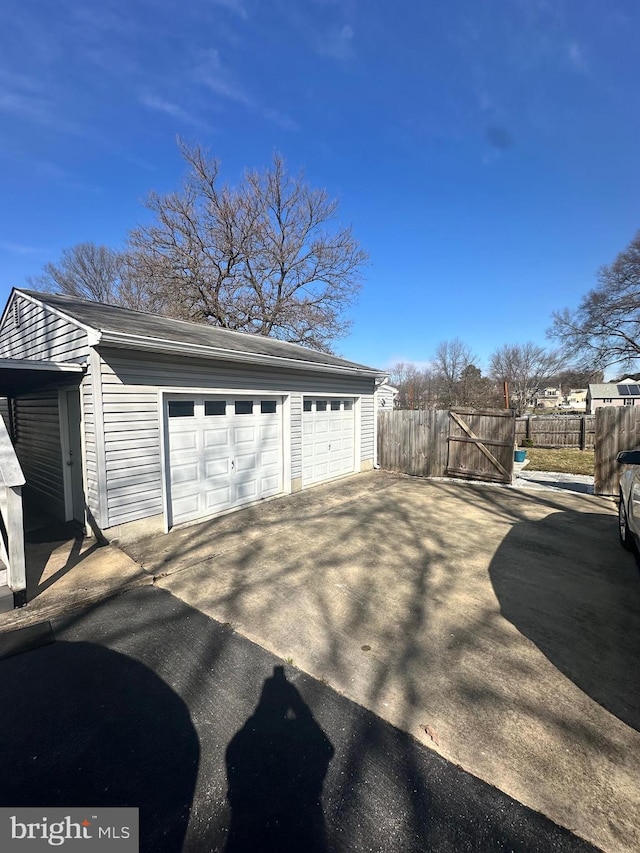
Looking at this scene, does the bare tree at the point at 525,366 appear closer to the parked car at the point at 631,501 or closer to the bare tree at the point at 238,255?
the bare tree at the point at 238,255

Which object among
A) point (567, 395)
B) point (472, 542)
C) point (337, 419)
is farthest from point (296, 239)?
point (567, 395)

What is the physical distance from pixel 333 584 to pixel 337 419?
6.08 meters

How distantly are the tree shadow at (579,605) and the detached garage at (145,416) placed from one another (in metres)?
4.50

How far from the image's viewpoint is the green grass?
1097cm

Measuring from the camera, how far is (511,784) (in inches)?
72.6

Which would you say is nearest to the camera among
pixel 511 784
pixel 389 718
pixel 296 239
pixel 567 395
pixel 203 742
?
pixel 511 784

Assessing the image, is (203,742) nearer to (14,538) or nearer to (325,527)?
A: (14,538)

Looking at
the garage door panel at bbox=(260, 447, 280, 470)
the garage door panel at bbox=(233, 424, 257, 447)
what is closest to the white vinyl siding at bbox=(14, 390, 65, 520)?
the garage door panel at bbox=(233, 424, 257, 447)

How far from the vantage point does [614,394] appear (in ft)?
117

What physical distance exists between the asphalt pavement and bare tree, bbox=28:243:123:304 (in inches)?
992

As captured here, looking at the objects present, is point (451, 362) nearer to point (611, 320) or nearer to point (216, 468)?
point (611, 320)

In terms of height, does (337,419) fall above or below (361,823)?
above

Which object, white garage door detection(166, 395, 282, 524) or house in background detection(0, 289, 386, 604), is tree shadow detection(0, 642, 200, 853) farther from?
white garage door detection(166, 395, 282, 524)
